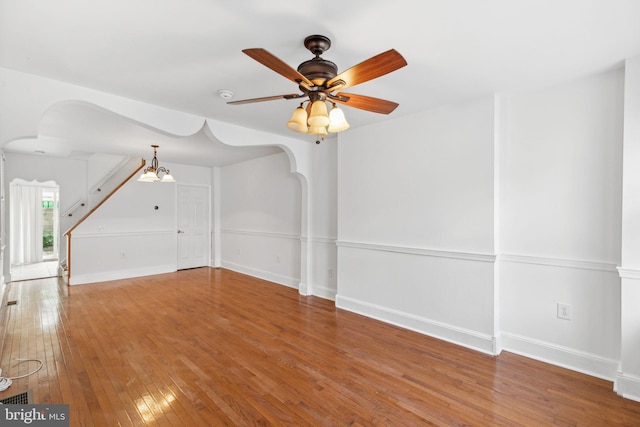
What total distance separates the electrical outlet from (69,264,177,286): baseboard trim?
6825mm

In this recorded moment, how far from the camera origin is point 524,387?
2.30 m

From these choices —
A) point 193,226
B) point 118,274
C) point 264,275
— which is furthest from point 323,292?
point 118,274

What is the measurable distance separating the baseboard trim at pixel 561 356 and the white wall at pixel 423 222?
0.24 meters

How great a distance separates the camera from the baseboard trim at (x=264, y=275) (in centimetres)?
539

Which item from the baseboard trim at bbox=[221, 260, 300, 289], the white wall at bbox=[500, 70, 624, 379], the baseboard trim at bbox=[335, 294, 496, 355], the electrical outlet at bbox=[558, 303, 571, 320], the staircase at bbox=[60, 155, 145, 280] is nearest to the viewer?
the white wall at bbox=[500, 70, 624, 379]

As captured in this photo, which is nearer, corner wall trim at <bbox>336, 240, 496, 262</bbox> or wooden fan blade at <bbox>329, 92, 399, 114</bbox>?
wooden fan blade at <bbox>329, 92, 399, 114</bbox>

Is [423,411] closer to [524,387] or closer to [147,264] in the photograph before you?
[524,387]

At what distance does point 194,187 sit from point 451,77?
20.6 feet

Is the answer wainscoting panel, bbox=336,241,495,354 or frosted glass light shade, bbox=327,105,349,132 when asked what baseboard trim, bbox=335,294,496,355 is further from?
frosted glass light shade, bbox=327,105,349,132

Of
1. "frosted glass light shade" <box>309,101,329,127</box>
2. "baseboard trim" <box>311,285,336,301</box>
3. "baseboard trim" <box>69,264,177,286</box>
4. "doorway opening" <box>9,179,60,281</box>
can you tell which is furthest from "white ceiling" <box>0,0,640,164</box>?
"doorway opening" <box>9,179,60,281</box>

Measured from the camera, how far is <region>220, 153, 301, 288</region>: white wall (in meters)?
5.44

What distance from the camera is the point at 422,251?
334 centimetres

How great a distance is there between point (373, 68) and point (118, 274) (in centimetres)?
649

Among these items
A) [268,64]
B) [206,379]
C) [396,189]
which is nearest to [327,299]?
[396,189]
